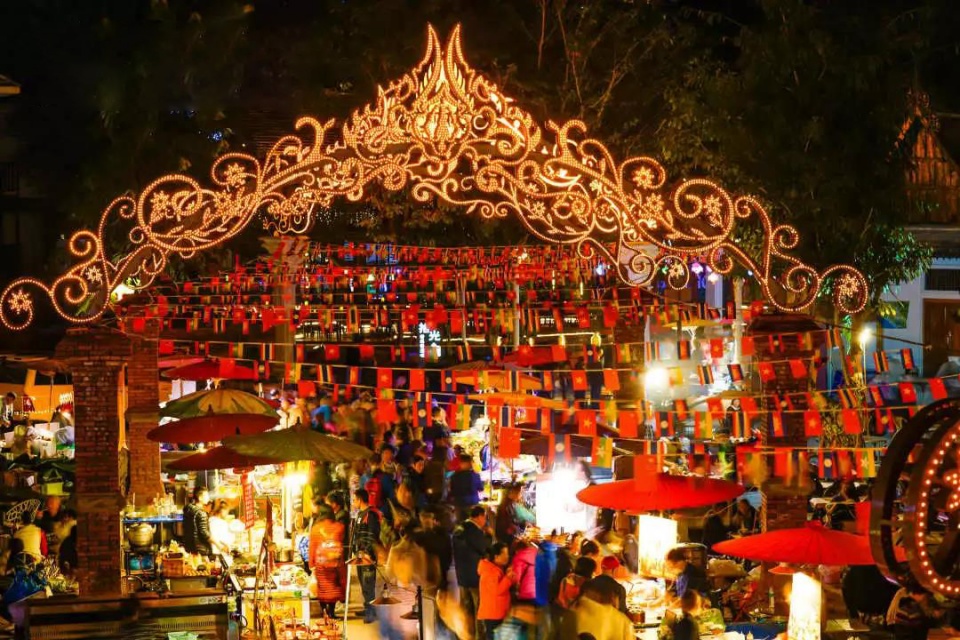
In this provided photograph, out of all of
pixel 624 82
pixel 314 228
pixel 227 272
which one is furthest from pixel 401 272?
pixel 624 82

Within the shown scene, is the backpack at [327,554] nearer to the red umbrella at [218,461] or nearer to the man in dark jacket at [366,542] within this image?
the man in dark jacket at [366,542]

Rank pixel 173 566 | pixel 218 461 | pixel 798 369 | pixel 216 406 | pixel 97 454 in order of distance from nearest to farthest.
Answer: pixel 798 369, pixel 97 454, pixel 218 461, pixel 173 566, pixel 216 406

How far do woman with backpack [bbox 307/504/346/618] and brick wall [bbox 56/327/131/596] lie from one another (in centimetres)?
226

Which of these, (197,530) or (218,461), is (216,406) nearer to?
(197,530)

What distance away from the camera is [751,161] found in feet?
61.8

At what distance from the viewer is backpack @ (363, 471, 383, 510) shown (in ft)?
57.1

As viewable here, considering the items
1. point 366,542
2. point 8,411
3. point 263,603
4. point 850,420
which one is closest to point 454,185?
point 850,420

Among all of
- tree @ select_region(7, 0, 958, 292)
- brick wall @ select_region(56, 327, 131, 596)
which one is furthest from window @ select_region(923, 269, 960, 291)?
brick wall @ select_region(56, 327, 131, 596)

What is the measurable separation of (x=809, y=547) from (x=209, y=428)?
788 centimetres

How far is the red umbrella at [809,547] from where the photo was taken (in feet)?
36.4

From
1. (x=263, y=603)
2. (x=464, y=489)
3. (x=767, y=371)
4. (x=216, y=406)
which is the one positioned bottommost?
Answer: (x=263, y=603)

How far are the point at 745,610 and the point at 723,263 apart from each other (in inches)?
159

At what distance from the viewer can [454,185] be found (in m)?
12.6

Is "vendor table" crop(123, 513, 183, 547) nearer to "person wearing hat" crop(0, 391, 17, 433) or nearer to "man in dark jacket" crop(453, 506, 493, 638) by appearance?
"man in dark jacket" crop(453, 506, 493, 638)
